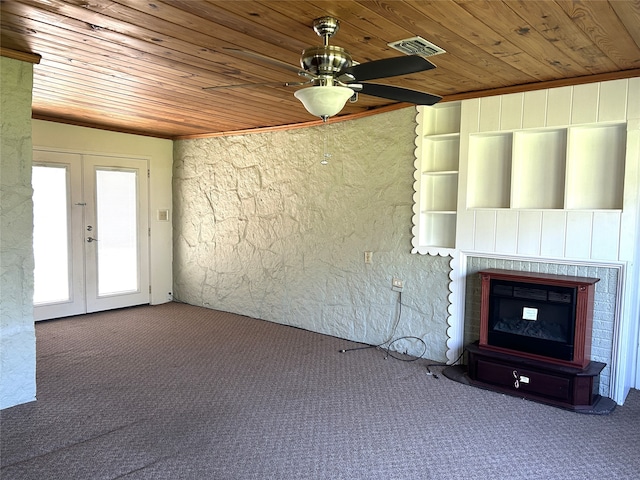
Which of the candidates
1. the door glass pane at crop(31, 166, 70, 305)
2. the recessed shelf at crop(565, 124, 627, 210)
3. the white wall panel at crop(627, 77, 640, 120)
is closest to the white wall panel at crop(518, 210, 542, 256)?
the recessed shelf at crop(565, 124, 627, 210)

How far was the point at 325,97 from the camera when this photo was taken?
2.25m

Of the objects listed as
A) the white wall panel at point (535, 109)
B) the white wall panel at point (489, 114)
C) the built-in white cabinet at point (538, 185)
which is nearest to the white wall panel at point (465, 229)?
the built-in white cabinet at point (538, 185)

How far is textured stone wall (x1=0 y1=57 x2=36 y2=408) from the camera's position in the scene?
3.12m

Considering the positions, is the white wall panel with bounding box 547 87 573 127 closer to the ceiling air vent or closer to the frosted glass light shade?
the ceiling air vent

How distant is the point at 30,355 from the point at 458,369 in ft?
11.1

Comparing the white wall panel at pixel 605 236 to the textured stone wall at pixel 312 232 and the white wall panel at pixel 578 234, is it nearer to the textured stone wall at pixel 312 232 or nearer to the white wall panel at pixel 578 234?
the white wall panel at pixel 578 234

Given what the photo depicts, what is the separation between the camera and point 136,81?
3736 millimetres

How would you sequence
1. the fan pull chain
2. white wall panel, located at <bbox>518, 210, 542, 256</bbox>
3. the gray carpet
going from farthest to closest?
the fan pull chain → white wall panel, located at <bbox>518, 210, 542, 256</bbox> → the gray carpet

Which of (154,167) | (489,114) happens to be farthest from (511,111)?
(154,167)

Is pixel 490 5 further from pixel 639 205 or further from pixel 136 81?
pixel 136 81

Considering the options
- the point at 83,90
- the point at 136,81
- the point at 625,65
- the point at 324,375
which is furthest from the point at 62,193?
the point at 625,65

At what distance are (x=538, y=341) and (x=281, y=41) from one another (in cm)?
279

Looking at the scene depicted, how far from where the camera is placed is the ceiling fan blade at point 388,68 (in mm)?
2055

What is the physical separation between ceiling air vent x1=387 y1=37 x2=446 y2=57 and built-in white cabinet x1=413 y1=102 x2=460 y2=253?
1.44 meters
